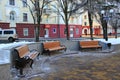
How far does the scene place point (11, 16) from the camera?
50.8 meters

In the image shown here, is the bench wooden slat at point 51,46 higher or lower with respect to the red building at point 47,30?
lower

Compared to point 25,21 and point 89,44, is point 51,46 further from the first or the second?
point 25,21

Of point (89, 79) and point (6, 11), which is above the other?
point (6, 11)

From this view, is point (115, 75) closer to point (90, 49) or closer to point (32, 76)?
point (32, 76)

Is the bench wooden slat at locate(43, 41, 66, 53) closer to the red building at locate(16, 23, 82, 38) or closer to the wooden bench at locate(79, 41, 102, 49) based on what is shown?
the wooden bench at locate(79, 41, 102, 49)

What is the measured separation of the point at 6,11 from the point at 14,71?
133 feet

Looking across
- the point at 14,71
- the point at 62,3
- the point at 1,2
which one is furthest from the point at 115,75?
the point at 1,2

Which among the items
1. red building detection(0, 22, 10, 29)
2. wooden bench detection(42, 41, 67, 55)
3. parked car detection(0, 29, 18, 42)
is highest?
red building detection(0, 22, 10, 29)

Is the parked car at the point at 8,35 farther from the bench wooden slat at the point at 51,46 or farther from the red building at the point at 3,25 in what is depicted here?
the bench wooden slat at the point at 51,46

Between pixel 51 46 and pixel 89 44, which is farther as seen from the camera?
pixel 89 44

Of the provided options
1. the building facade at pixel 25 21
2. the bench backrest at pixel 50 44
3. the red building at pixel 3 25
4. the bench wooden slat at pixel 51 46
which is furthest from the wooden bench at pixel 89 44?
the red building at pixel 3 25

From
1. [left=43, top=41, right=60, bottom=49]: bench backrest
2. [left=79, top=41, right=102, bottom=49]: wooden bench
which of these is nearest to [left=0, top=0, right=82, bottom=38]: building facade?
[left=79, top=41, right=102, bottom=49]: wooden bench

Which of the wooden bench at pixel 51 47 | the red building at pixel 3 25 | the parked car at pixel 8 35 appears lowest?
the wooden bench at pixel 51 47

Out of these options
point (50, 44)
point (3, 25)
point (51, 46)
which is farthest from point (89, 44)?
point (3, 25)
